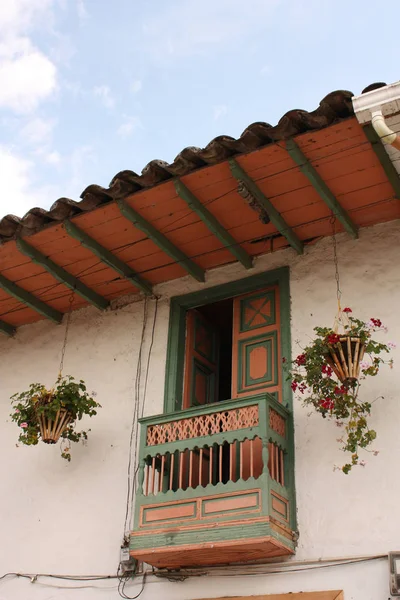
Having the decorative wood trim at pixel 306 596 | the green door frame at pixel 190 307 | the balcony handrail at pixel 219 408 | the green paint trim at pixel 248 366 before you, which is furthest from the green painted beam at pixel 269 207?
the decorative wood trim at pixel 306 596

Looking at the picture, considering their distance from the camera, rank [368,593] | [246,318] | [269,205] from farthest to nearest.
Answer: [246,318]
[269,205]
[368,593]

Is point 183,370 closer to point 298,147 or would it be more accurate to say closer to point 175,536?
point 175,536

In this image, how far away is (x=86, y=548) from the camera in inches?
264

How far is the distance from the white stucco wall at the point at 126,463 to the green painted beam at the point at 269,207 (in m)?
0.20

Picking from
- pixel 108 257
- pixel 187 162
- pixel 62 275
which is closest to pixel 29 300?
pixel 62 275

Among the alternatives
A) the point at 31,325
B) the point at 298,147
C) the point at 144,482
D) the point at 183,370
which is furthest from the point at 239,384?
the point at 31,325

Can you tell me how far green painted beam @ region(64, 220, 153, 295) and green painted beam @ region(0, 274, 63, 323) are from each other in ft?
3.62

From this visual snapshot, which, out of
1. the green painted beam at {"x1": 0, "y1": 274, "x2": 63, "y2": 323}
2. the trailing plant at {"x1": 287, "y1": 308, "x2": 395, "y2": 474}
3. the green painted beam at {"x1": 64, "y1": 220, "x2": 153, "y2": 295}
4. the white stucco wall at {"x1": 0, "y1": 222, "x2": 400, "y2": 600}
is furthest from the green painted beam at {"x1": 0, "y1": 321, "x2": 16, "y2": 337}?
the trailing plant at {"x1": 287, "y1": 308, "x2": 395, "y2": 474}

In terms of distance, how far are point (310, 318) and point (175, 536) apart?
220cm

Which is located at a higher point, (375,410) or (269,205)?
(269,205)

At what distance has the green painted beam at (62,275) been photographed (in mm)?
7309

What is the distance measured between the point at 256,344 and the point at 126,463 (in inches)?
61.8

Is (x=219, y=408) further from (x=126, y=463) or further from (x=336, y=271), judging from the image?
(x=336, y=271)

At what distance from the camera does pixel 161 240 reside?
7176 mm
